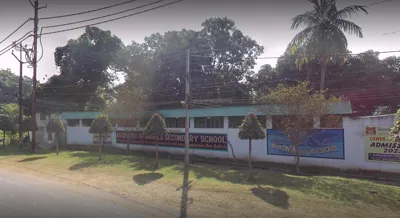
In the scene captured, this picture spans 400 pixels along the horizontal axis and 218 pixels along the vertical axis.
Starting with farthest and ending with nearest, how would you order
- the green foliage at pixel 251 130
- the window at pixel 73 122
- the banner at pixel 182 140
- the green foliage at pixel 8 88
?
the green foliage at pixel 8 88 → the window at pixel 73 122 → the banner at pixel 182 140 → the green foliage at pixel 251 130

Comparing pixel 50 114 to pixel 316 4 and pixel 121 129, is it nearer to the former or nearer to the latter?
pixel 121 129

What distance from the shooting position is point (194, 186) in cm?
1144

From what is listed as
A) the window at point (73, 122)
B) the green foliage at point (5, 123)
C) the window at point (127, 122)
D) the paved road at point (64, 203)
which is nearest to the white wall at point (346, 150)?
the window at point (127, 122)

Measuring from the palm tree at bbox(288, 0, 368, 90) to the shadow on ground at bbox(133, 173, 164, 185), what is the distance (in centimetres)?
1340

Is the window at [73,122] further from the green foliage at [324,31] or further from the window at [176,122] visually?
the green foliage at [324,31]

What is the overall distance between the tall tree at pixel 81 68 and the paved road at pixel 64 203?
106 feet

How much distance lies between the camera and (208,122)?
75.3 ft

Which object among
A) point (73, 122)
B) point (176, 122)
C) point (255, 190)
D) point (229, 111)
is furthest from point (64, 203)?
point (73, 122)

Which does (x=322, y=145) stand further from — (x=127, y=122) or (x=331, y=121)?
(x=127, y=122)

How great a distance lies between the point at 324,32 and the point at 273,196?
Answer: 1519 cm

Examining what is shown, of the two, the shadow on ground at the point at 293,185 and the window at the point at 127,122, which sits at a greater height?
the window at the point at 127,122

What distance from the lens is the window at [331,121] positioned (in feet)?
53.0

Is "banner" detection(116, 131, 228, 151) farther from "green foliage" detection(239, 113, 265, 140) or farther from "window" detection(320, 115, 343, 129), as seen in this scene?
"green foliage" detection(239, 113, 265, 140)

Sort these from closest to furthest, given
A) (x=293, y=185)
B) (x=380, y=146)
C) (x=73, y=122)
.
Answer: (x=293, y=185) → (x=380, y=146) → (x=73, y=122)
